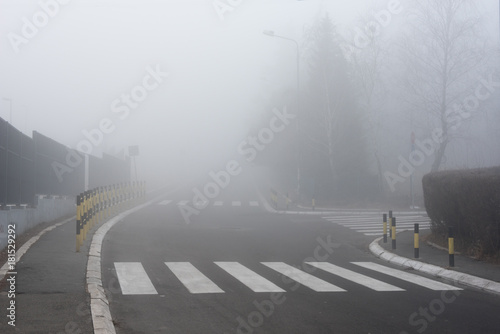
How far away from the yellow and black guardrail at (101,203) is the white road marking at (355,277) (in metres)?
5.36

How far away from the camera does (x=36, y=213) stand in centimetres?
1842

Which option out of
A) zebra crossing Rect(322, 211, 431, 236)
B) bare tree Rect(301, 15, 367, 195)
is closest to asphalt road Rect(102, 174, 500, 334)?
zebra crossing Rect(322, 211, 431, 236)

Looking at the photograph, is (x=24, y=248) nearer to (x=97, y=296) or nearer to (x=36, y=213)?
(x=97, y=296)

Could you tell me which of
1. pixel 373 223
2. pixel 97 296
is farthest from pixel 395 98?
pixel 97 296

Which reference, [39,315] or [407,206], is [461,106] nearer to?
[407,206]

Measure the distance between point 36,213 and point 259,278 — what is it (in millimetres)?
9740

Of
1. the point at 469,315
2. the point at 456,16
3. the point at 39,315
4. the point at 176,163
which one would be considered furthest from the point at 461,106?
the point at 176,163

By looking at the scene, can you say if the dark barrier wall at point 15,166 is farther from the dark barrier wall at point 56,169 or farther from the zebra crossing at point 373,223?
Result: the zebra crossing at point 373,223

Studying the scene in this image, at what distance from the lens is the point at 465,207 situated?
14.0m

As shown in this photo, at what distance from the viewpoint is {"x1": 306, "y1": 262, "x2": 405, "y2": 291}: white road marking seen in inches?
418

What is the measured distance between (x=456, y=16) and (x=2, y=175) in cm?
3041

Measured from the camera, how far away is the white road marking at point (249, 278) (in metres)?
10.2

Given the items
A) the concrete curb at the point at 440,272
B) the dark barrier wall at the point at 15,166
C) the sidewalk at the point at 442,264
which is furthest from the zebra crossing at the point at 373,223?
the dark barrier wall at the point at 15,166

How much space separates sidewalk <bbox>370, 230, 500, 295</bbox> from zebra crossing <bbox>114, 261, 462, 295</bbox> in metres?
0.52
